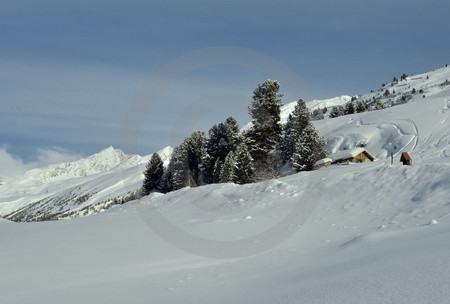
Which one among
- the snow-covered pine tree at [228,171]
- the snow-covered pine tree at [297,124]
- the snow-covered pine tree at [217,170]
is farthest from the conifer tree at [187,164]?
the snow-covered pine tree at [297,124]

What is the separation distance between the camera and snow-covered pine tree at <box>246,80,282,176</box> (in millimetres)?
53312

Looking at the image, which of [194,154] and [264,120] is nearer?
[264,120]

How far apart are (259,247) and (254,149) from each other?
38.6 meters

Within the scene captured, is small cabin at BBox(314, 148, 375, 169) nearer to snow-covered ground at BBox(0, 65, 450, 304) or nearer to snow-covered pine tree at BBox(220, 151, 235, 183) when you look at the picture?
snow-covered pine tree at BBox(220, 151, 235, 183)

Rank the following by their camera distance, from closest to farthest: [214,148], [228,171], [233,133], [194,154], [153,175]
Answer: [228,171] < [233,133] < [214,148] < [194,154] < [153,175]

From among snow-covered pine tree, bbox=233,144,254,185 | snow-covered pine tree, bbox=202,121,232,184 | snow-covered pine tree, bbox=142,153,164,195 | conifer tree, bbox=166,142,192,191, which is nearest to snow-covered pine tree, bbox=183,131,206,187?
conifer tree, bbox=166,142,192,191

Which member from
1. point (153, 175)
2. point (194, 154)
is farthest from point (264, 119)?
point (153, 175)

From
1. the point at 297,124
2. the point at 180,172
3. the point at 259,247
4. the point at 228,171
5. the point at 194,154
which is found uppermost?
the point at 297,124

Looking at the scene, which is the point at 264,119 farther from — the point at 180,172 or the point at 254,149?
the point at 180,172

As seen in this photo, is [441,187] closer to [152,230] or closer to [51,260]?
[152,230]

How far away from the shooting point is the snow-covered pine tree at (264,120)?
175ft

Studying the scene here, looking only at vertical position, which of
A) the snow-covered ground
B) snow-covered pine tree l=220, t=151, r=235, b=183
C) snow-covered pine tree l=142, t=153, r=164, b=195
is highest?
snow-covered pine tree l=142, t=153, r=164, b=195

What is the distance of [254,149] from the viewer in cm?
5275

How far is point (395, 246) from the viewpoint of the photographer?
33.7ft
